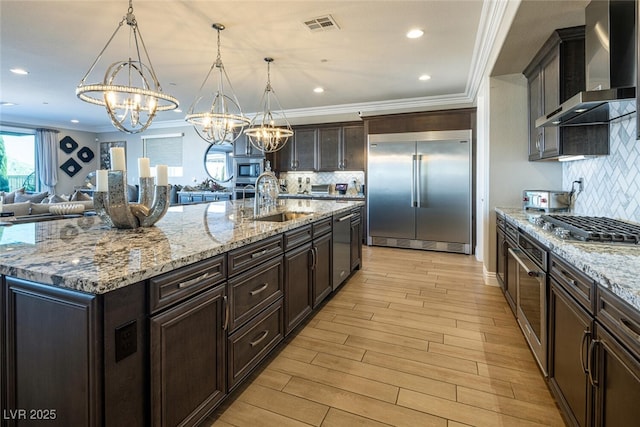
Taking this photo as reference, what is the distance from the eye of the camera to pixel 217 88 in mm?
5172

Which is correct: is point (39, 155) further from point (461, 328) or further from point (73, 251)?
point (461, 328)

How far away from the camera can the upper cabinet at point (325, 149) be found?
6469mm

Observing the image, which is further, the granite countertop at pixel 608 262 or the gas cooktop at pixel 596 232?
the gas cooktop at pixel 596 232

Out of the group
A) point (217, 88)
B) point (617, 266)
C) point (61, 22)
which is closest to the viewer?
point (617, 266)

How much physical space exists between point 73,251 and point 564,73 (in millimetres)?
3453

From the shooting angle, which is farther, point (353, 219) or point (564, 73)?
point (353, 219)

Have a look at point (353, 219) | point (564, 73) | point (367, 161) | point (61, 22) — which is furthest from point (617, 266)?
point (367, 161)

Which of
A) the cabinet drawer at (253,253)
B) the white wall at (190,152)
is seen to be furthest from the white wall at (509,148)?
the white wall at (190,152)

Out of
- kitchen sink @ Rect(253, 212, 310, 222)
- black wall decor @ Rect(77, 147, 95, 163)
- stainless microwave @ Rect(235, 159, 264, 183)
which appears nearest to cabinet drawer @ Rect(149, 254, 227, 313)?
kitchen sink @ Rect(253, 212, 310, 222)

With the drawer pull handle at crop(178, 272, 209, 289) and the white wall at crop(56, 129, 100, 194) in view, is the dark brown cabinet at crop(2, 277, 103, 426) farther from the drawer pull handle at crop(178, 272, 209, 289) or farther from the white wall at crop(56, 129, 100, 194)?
the white wall at crop(56, 129, 100, 194)

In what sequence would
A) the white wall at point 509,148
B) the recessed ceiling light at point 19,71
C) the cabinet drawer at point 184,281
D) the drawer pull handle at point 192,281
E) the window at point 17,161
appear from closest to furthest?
1. the cabinet drawer at point 184,281
2. the drawer pull handle at point 192,281
3. the white wall at point 509,148
4. the recessed ceiling light at point 19,71
5. the window at point 17,161

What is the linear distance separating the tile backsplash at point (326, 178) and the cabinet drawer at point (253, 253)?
4.74m

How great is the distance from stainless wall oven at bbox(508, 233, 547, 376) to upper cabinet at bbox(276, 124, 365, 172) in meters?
4.25

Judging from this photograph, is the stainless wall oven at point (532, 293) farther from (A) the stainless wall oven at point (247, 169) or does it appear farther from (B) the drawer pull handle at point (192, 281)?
(A) the stainless wall oven at point (247, 169)
